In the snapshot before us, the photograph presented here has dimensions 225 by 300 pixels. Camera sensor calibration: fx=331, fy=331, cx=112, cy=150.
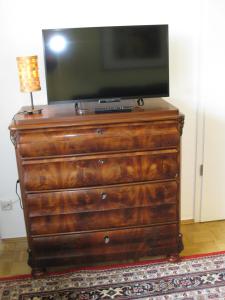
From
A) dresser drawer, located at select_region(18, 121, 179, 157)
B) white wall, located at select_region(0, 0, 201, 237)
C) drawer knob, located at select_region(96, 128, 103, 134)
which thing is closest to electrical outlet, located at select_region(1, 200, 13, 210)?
white wall, located at select_region(0, 0, 201, 237)

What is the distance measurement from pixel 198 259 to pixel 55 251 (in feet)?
3.11

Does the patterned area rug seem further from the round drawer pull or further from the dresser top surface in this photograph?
the dresser top surface

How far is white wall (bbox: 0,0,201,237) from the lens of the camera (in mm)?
2141

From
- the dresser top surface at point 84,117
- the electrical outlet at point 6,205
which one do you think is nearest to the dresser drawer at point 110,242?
the electrical outlet at point 6,205

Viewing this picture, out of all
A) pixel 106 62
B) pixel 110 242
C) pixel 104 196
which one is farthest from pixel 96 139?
pixel 110 242

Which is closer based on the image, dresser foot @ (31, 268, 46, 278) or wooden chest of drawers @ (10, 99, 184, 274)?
wooden chest of drawers @ (10, 99, 184, 274)

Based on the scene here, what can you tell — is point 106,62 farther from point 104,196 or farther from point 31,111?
point 104,196

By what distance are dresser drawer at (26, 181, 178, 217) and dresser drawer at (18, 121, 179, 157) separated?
24 centimetres

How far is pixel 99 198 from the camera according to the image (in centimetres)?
196

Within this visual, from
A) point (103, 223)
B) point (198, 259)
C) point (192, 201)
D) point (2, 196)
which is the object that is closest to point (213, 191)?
point (192, 201)

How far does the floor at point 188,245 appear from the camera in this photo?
2242mm

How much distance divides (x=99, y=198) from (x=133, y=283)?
1.86ft

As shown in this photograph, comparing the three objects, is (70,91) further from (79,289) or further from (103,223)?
(79,289)

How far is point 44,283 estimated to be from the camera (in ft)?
6.73
